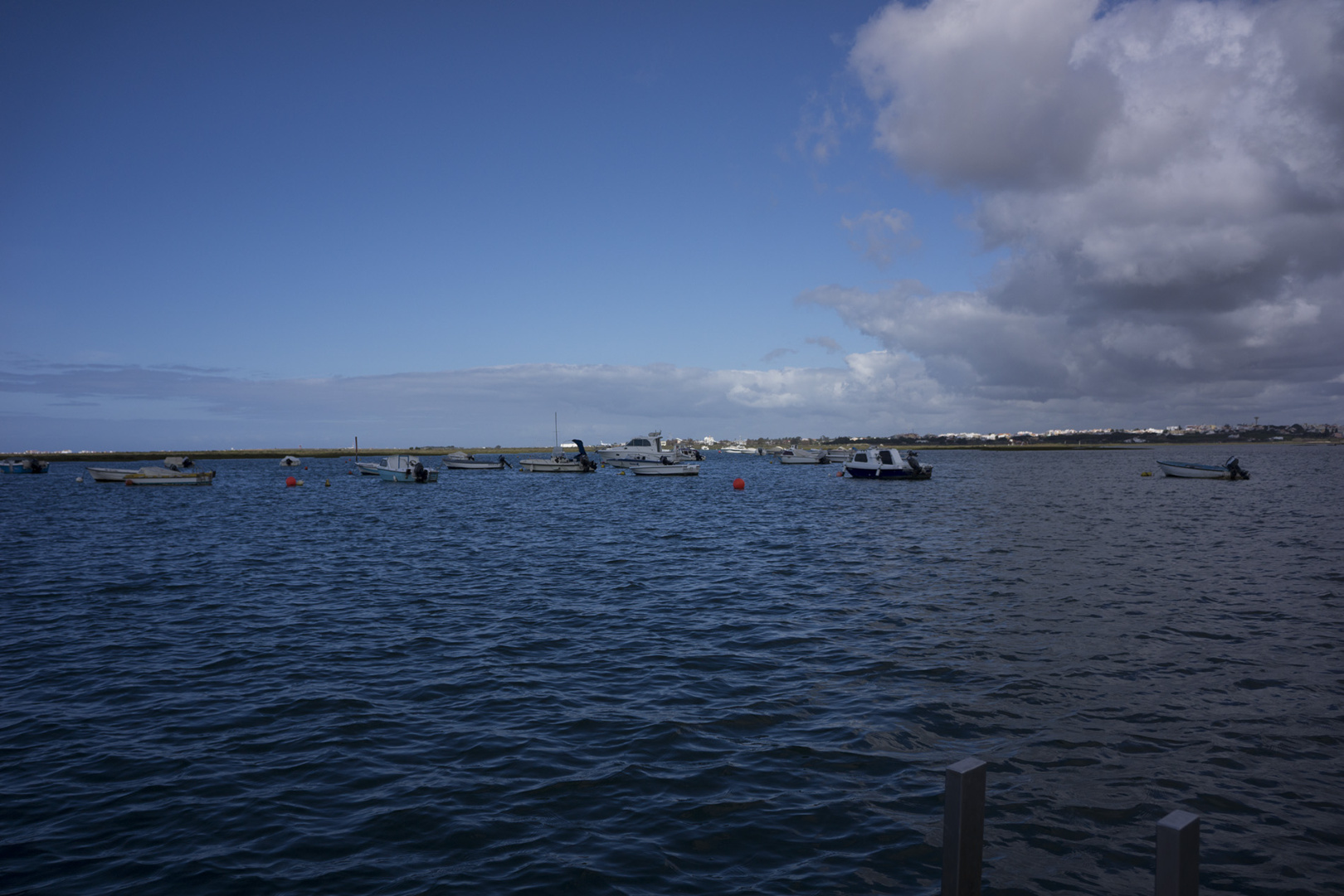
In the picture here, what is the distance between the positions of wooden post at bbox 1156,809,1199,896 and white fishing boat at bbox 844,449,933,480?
8336cm

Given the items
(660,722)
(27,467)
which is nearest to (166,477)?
(27,467)

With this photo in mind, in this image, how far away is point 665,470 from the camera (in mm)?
104000

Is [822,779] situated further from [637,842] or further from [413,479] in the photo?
[413,479]

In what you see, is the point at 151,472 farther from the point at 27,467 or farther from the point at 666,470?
the point at 27,467

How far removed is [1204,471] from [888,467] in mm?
36928

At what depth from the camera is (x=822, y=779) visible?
9.65 metres

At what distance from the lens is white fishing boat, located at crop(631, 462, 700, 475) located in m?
103

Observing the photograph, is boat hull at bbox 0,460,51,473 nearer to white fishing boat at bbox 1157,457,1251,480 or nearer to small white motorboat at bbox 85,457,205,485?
small white motorboat at bbox 85,457,205,485

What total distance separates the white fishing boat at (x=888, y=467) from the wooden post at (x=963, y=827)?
82.6 metres

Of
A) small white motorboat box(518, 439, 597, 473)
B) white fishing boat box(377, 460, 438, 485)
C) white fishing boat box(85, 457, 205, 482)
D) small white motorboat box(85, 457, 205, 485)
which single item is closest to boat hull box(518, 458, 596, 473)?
small white motorboat box(518, 439, 597, 473)

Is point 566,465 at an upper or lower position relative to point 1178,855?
upper

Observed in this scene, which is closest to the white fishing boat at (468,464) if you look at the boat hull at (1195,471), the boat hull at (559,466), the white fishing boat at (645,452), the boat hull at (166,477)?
the boat hull at (559,466)

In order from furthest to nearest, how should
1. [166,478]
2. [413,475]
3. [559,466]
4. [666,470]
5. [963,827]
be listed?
[559,466]
[666,470]
[413,475]
[166,478]
[963,827]

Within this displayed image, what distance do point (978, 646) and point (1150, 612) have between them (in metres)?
6.66
